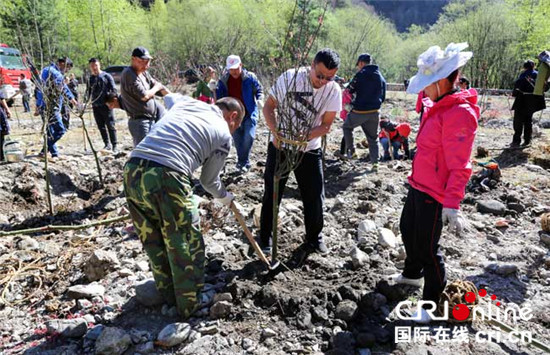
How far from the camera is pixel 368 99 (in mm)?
6121

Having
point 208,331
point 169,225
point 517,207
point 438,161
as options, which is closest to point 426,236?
point 438,161

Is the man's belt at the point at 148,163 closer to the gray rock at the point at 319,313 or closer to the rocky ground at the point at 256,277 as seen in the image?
the rocky ground at the point at 256,277

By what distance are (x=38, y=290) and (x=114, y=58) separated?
24599mm

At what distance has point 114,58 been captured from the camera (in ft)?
81.2

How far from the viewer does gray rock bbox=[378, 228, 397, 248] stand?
374cm

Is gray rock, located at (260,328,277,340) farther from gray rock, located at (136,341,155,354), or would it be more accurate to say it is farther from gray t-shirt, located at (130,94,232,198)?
gray t-shirt, located at (130,94,232,198)

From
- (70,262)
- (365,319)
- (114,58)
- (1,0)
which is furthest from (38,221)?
(114,58)

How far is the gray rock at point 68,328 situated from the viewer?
261 centimetres

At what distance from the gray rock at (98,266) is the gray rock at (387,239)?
251cm

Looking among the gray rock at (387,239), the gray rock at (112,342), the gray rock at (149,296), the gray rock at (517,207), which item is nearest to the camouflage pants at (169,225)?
the gray rock at (149,296)

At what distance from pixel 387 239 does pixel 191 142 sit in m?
2.22

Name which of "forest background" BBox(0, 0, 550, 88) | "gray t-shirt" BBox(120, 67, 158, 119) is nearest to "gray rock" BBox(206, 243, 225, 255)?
"gray t-shirt" BBox(120, 67, 158, 119)

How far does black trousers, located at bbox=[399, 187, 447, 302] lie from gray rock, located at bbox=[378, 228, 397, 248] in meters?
0.92

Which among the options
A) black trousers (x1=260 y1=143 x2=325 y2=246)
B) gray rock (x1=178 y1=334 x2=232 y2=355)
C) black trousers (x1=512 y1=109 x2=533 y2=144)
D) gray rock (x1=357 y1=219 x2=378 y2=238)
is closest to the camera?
gray rock (x1=178 y1=334 x2=232 y2=355)
